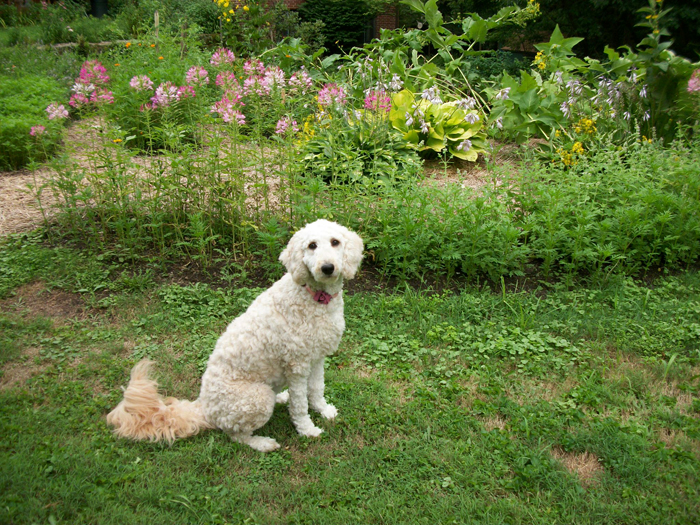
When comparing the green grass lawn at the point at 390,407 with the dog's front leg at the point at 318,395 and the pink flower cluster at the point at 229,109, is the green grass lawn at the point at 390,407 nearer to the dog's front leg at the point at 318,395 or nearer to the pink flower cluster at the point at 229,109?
the dog's front leg at the point at 318,395

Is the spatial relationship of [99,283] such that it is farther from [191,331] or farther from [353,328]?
[353,328]

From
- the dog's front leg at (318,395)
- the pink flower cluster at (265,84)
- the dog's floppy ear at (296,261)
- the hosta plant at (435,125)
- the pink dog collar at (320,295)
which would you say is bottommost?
the dog's front leg at (318,395)

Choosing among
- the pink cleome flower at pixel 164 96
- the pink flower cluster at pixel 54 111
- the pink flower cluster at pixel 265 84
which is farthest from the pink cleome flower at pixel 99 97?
the pink flower cluster at pixel 265 84

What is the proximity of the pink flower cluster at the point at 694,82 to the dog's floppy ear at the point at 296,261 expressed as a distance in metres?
5.51

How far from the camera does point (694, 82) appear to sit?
5.60 meters

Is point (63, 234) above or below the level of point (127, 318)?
above

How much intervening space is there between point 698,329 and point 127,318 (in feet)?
15.1

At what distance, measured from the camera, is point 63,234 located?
4855 millimetres

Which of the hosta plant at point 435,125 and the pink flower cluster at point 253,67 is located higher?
the pink flower cluster at point 253,67

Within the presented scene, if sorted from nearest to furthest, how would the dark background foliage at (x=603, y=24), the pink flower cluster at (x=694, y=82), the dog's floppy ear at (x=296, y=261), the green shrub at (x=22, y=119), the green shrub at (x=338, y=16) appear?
1. the dog's floppy ear at (x=296, y=261)
2. the pink flower cluster at (x=694, y=82)
3. the green shrub at (x=22, y=119)
4. the dark background foliage at (x=603, y=24)
5. the green shrub at (x=338, y=16)

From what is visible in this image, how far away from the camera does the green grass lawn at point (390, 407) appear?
96.0 inches

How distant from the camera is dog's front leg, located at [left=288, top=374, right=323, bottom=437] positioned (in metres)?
2.82

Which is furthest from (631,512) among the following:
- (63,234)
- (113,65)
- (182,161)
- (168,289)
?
(113,65)

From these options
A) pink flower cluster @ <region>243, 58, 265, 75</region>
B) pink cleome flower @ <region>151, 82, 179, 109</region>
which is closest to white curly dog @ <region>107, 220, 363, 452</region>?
pink cleome flower @ <region>151, 82, 179, 109</region>
